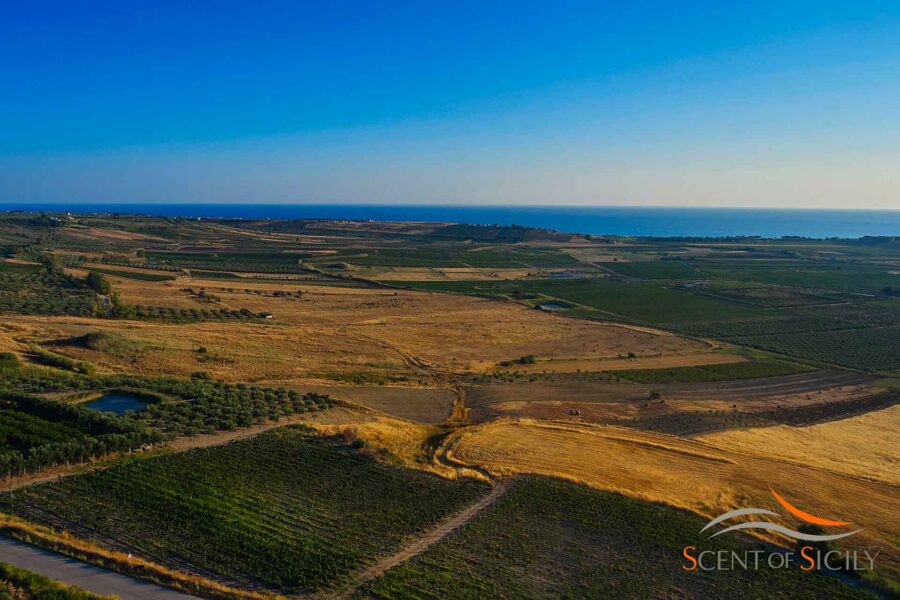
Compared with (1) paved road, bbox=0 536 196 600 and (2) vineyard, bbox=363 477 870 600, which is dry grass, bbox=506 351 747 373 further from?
(1) paved road, bbox=0 536 196 600

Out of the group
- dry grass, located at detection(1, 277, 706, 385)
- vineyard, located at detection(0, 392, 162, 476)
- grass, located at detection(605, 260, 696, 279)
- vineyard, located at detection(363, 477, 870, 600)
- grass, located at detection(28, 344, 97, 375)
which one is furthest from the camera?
grass, located at detection(605, 260, 696, 279)

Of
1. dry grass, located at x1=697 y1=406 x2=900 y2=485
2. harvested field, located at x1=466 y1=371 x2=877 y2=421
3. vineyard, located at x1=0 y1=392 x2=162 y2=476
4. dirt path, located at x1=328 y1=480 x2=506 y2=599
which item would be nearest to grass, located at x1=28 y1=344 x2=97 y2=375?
vineyard, located at x1=0 y1=392 x2=162 y2=476

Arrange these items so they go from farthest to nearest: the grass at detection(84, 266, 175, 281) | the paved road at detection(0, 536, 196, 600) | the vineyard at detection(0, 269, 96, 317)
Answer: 1. the grass at detection(84, 266, 175, 281)
2. the vineyard at detection(0, 269, 96, 317)
3. the paved road at detection(0, 536, 196, 600)

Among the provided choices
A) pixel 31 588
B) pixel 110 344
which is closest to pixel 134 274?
pixel 110 344

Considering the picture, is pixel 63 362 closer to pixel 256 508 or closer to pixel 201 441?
pixel 201 441

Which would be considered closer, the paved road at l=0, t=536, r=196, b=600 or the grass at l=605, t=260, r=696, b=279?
the paved road at l=0, t=536, r=196, b=600

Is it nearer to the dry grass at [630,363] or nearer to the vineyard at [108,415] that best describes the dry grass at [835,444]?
the dry grass at [630,363]

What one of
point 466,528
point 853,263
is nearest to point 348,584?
point 466,528
